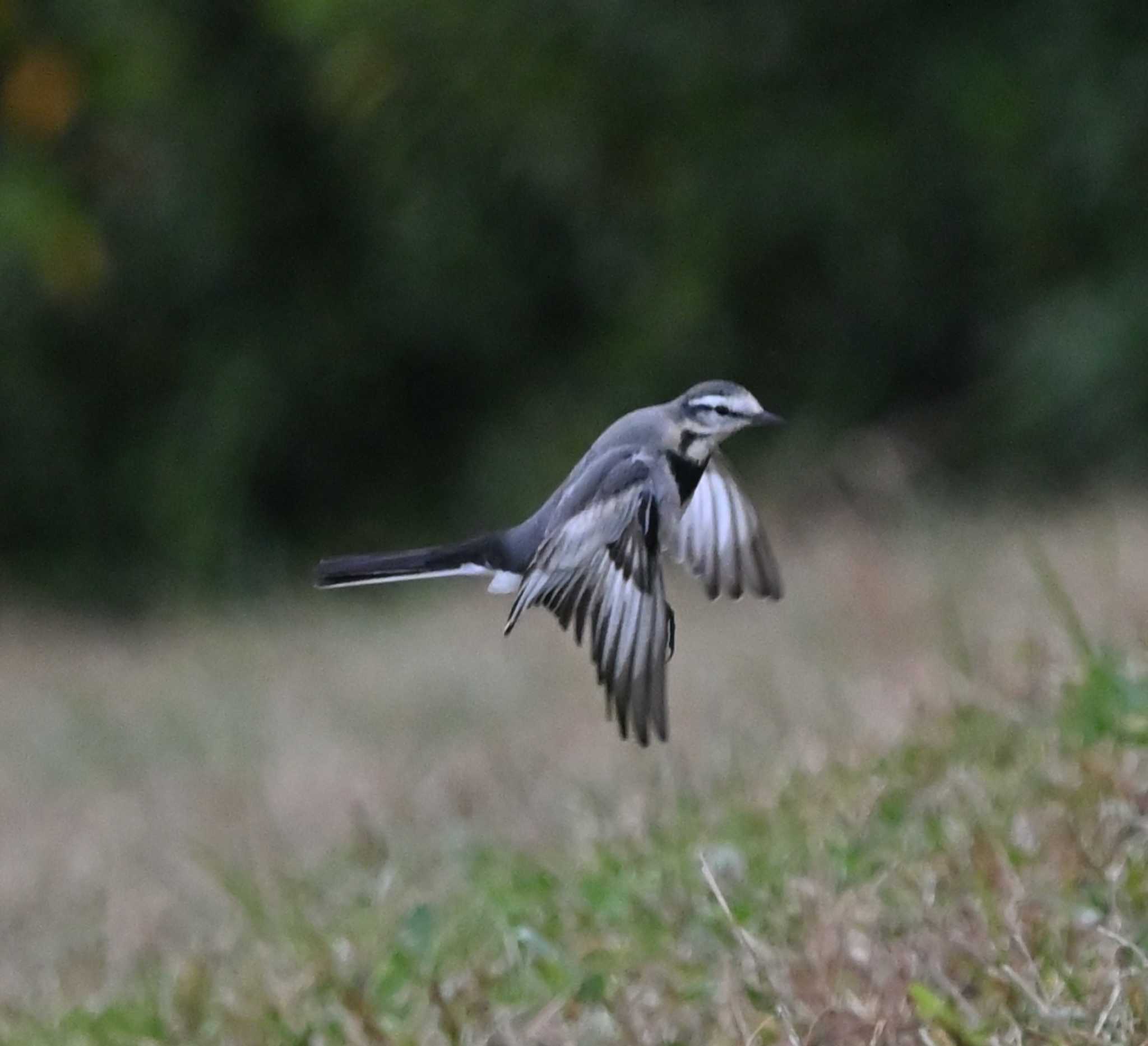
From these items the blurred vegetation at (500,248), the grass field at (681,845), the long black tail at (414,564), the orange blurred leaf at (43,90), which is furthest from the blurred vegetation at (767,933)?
the orange blurred leaf at (43,90)

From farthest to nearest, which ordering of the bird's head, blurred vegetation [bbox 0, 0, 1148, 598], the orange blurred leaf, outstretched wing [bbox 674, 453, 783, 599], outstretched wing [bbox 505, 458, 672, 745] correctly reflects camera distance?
the orange blurred leaf < blurred vegetation [bbox 0, 0, 1148, 598] < outstretched wing [bbox 674, 453, 783, 599] < the bird's head < outstretched wing [bbox 505, 458, 672, 745]

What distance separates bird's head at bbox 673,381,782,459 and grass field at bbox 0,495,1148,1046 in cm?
62

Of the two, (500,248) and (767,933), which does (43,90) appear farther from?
(767,933)

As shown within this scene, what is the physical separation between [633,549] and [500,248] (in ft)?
32.9

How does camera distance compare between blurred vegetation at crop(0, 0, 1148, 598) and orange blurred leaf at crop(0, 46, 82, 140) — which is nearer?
blurred vegetation at crop(0, 0, 1148, 598)

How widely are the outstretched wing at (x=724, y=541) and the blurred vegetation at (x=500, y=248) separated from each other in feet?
21.5

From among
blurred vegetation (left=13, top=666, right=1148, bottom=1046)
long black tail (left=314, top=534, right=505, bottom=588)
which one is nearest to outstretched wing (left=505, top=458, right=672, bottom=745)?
long black tail (left=314, top=534, right=505, bottom=588)

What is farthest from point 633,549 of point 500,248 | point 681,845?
point 500,248

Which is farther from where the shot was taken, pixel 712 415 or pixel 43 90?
pixel 43 90

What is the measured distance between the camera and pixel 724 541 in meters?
3.15

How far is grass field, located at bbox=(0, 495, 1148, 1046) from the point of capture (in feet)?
9.68

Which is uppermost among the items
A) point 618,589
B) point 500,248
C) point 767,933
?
point 500,248

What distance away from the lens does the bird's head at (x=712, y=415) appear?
281 centimetres

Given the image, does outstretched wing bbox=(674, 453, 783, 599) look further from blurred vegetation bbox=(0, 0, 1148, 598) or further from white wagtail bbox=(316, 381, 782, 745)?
blurred vegetation bbox=(0, 0, 1148, 598)
